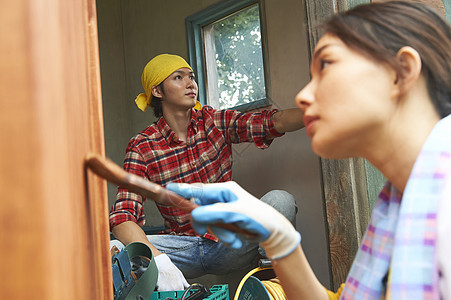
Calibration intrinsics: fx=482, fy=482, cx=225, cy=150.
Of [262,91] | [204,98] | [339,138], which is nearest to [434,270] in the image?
[339,138]

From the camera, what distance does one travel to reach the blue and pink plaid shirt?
736mm

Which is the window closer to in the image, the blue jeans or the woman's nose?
the blue jeans

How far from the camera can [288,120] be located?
2408mm

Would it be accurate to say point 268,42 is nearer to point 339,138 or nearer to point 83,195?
point 339,138

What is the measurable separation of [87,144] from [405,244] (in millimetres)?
528

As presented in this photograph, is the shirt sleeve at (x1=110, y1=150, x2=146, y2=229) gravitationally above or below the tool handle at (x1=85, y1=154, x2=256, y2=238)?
below

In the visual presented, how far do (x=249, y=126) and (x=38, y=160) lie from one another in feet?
6.56

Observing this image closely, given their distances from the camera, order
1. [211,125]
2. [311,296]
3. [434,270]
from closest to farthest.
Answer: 1. [434,270]
2. [311,296]
3. [211,125]

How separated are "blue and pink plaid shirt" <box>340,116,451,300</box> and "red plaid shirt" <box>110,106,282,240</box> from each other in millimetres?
1655

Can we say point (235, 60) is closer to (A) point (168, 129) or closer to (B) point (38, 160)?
(A) point (168, 129)

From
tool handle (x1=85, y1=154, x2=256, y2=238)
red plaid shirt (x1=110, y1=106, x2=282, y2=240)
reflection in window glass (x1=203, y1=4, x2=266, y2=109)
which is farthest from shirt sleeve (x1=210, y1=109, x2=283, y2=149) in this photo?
tool handle (x1=85, y1=154, x2=256, y2=238)

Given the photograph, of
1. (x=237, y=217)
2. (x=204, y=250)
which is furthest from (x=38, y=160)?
(x=204, y=250)

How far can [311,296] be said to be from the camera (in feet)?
3.28

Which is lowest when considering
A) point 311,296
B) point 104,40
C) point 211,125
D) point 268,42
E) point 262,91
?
point 311,296
